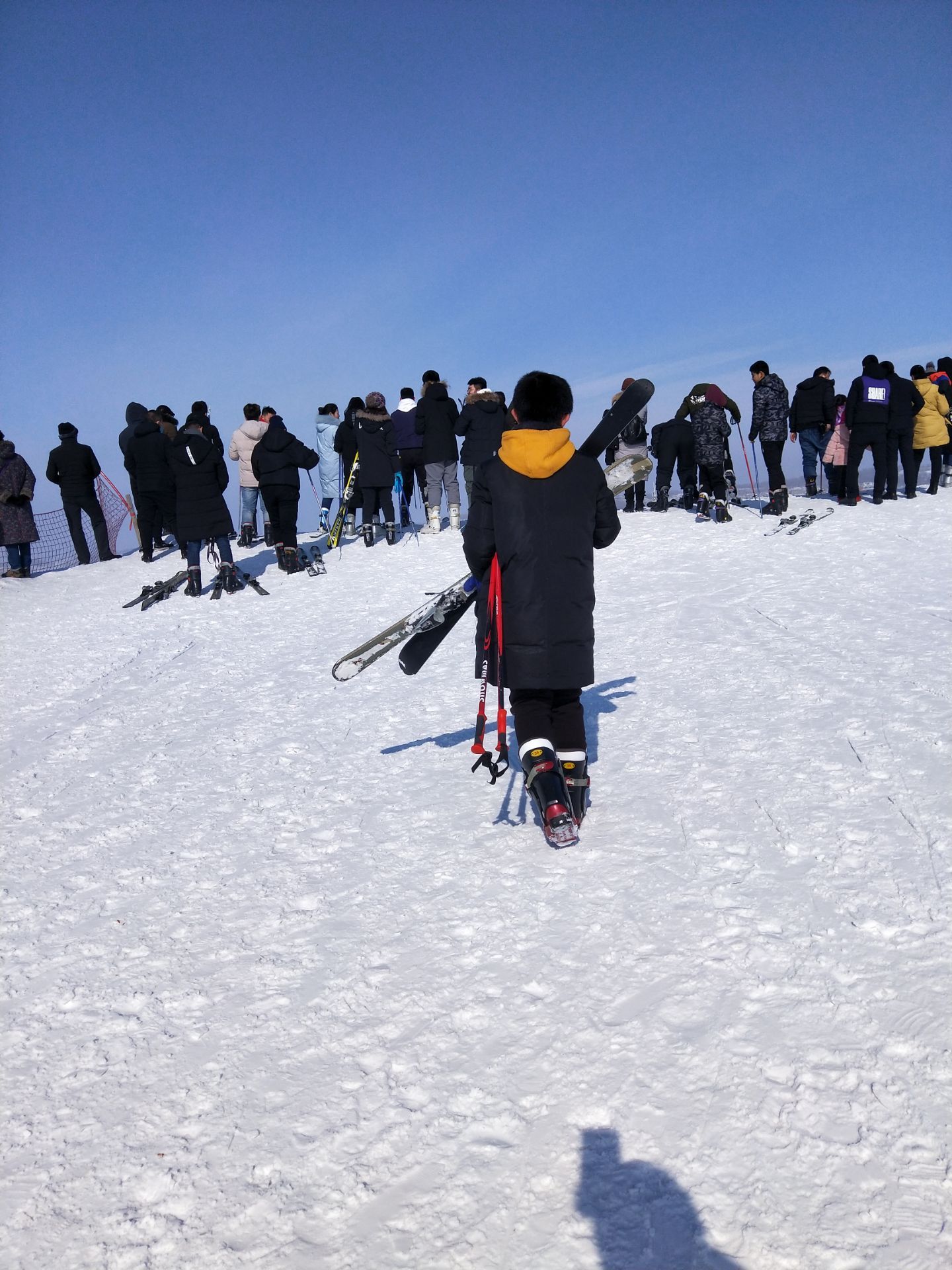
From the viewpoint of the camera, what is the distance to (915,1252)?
1.54 metres

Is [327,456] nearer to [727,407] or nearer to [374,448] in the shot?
[374,448]

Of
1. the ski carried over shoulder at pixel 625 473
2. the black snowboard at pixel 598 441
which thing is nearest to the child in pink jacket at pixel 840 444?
the ski carried over shoulder at pixel 625 473

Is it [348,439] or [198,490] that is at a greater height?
[348,439]

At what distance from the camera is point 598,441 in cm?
352

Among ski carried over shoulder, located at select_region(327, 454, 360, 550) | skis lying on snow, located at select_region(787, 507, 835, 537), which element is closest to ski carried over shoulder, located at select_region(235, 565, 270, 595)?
ski carried over shoulder, located at select_region(327, 454, 360, 550)

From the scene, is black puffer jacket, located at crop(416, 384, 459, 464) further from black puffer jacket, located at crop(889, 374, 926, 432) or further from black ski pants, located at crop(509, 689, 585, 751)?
black ski pants, located at crop(509, 689, 585, 751)

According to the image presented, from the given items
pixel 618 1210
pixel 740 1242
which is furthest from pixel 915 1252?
pixel 618 1210

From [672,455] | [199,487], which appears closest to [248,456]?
[199,487]

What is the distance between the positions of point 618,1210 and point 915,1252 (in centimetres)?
55

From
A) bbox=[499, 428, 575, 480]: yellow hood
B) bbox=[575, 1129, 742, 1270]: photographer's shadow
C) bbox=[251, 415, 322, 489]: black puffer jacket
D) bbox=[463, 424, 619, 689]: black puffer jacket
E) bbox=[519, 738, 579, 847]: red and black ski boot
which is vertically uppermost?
bbox=[251, 415, 322, 489]: black puffer jacket

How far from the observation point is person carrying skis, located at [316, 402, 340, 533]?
42.8ft

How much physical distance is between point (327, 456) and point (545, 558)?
10711 millimetres

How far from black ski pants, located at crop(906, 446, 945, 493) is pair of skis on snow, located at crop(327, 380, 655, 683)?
996 cm

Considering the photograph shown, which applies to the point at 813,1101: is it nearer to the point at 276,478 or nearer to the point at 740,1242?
the point at 740,1242
